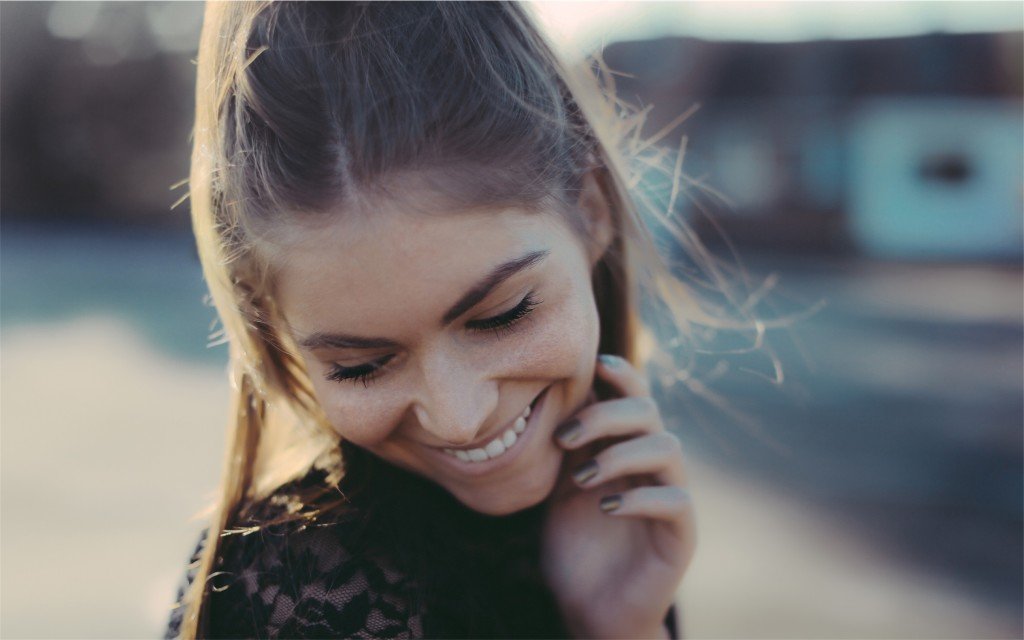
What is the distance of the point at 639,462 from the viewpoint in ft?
5.52

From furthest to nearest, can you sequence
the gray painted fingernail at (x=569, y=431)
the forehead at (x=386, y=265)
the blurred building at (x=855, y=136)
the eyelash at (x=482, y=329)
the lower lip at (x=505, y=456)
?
the blurred building at (x=855, y=136) → the gray painted fingernail at (x=569, y=431) → the lower lip at (x=505, y=456) → the eyelash at (x=482, y=329) → the forehead at (x=386, y=265)

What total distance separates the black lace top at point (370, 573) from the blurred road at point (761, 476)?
1.70 metres

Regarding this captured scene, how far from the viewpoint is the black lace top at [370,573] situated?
4.31 ft

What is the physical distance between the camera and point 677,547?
1688 mm

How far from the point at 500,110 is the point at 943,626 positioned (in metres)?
3.72

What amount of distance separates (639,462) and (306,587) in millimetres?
641

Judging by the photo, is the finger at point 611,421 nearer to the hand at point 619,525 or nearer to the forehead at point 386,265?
the hand at point 619,525

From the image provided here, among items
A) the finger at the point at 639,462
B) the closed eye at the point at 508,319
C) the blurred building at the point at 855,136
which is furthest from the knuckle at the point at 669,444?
the blurred building at the point at 855,136

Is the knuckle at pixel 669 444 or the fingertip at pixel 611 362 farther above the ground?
the fingertip at pixel 611 362

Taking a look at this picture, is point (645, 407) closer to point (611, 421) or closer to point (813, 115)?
point (611, 421)

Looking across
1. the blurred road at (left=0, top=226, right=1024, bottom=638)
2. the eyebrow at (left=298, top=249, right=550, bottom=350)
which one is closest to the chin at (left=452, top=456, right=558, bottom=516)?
→ the eyebrow at (left=298, top=249, right=550, bottom=350)

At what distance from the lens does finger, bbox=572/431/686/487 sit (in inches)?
65.7

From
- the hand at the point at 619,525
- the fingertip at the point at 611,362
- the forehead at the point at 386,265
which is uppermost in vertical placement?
the forehead at the point at 386,265

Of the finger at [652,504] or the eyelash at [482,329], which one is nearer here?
the eyelash at [482,329]
